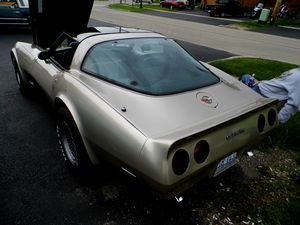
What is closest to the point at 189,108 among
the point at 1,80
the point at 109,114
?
the point at 109,114

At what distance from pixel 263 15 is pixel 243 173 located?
2044cm

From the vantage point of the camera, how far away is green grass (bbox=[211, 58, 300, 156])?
12.7ft

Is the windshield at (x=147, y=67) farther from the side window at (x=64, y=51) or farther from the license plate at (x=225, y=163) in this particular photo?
the license plate at (x=225, y=163)

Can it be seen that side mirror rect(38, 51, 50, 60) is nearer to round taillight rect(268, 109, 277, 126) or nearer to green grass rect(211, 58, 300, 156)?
round taillight rect(268, 109, 277, 126)

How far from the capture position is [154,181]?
1.90m

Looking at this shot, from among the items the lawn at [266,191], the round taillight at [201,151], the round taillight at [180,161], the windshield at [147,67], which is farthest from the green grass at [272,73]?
the round taillight at [180,161]

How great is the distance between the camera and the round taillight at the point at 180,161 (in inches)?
74.9

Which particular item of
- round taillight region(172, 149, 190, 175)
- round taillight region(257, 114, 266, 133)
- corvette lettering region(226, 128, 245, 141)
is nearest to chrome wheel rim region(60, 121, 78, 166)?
round taillight region(172, 149, 190, 175)

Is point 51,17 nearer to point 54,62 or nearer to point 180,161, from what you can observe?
point 54,62

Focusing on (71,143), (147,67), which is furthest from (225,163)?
(71,143)

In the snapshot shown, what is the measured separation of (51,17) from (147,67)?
2.91 metres

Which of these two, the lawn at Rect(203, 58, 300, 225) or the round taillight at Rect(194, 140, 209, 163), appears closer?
the round taillight at Rect(194, 140, 209, 163)

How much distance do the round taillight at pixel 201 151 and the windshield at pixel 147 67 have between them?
1.99 ft

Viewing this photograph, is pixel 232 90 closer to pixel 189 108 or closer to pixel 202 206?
pixel 189 108
